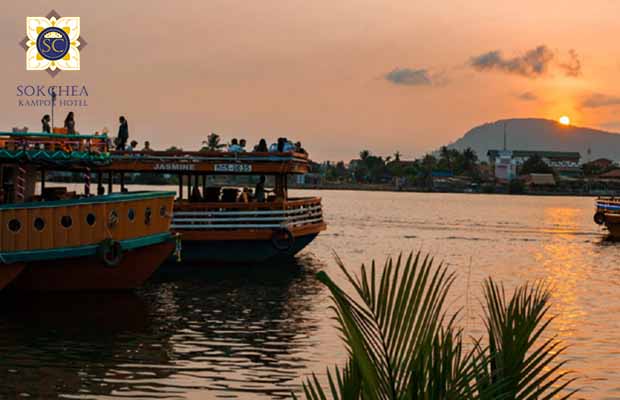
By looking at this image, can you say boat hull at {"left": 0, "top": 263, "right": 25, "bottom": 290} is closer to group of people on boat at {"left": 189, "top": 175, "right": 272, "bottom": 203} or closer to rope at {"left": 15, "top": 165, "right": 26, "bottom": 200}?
rope at {"left": 15, "top": 165, "right": 26, "bottom": 200}

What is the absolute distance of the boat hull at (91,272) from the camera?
769 inches

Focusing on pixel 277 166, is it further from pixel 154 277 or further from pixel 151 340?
pixel 151 340

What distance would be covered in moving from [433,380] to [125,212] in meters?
16.4

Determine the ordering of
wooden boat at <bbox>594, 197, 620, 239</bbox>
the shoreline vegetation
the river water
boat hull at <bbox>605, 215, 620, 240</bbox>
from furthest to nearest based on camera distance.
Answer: wooden boat at <bbox>594, 197, 620, 239</bbox>, boat hull at <bbox>605, 215, 620, 240</bbox>, the river water, the shoreline vegetation

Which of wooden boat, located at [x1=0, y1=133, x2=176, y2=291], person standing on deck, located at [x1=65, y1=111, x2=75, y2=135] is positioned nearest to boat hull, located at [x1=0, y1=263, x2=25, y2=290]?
wooden boat, located at [x1=0, y1=133, x2=176, y2=291]

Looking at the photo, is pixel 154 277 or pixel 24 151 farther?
pixel 154 277

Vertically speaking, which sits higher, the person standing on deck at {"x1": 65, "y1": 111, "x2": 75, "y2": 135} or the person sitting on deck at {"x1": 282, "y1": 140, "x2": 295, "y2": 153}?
the person standing on deck at {"x1": 65, "y1": 111, "x2": 75, "y2": 135}

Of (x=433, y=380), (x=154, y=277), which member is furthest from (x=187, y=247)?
(x=433, y=380)

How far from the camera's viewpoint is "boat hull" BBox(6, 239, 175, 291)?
64.1ft

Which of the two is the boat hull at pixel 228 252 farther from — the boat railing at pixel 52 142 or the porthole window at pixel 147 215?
the boat railing at pixel 52 142

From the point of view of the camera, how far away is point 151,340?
15.9 m

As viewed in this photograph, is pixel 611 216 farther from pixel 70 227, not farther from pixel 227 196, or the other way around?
pixel 70 227

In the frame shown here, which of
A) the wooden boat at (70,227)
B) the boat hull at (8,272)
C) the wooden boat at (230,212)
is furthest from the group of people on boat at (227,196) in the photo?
the boat hull at (8,272)

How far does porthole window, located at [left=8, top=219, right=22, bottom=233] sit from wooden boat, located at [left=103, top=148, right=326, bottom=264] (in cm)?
696
